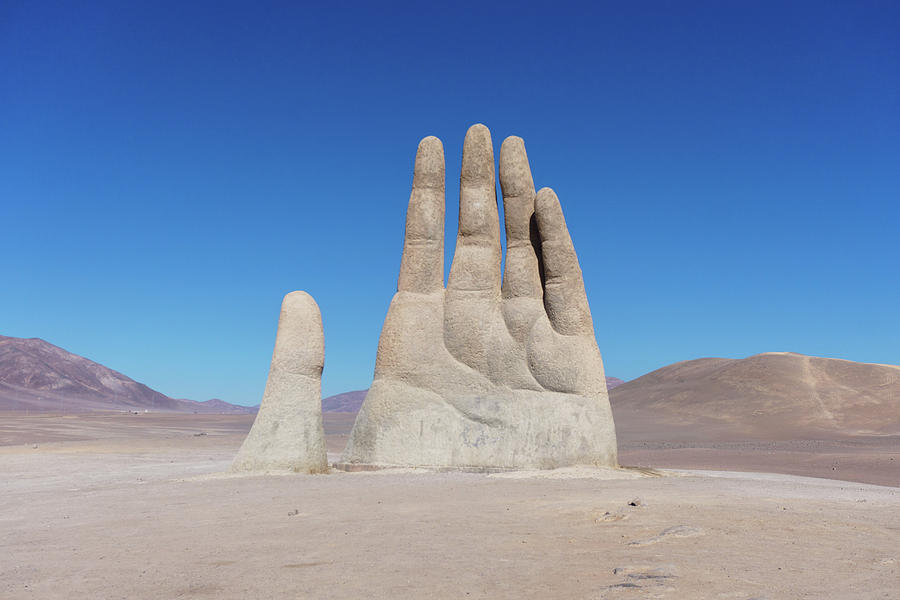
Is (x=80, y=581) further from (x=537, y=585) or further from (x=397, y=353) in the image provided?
(x=397, y=353)

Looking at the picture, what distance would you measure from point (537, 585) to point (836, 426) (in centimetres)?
4746

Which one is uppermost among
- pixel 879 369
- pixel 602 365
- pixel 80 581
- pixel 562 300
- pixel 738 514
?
pixel 879 369

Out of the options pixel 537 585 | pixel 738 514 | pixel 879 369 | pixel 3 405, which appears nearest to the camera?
pixel 537 585

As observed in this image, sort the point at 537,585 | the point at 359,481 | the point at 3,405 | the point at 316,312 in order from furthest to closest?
the point at 3,405 < the point at 316,312 < the point at 359,481 < the point at 537,585

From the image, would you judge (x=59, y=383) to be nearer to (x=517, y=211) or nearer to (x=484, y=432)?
(x=517, y=211)

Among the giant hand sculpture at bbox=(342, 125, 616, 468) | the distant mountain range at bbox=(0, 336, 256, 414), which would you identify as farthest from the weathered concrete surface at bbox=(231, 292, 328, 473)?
the distant mountain range at bbox=(0, 336, 256, 414)

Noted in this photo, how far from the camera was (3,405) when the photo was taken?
102 m

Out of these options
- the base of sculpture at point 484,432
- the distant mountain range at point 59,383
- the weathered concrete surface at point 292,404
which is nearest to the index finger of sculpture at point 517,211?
the base of sculpture at point 484,432

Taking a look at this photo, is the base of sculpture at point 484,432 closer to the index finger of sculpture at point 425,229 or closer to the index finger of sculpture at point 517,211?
the index finger of sculpture at point 425,229

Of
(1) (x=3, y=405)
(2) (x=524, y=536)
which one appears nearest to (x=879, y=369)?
(2) (x=524, y=536)

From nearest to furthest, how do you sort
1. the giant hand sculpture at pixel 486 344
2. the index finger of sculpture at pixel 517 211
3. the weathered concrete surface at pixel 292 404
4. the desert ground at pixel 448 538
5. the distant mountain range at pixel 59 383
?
the desert ground at pixel 448 538 → the weathered concrete surface at pixel 292 404 → the giant hand sculpture at pixel 486 344 → the index finger of sculpture at pixel 517 211 → the distant mountain range at pixel 59 383

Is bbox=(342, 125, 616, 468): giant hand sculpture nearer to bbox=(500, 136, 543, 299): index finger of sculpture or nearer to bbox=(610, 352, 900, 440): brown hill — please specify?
bbox=(500, 136, 543, 299): index finger of sculpture

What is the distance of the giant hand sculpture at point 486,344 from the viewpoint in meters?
14.9

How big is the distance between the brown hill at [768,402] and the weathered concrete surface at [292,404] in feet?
106
